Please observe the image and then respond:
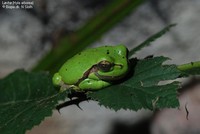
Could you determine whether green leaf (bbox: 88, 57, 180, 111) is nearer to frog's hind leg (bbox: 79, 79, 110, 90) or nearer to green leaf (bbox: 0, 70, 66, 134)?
frog's hind leg (bbox: 79, 79, 110, 90)

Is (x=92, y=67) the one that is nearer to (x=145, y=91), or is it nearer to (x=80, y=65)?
(x=80, y=65)

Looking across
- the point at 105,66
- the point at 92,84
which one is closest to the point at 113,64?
the point at 105,66

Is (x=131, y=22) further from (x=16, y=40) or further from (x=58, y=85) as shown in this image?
(x=58, y=85)

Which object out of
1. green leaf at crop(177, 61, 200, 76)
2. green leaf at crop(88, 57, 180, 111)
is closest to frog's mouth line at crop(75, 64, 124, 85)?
green leaf at crop(88, 57, 180, 111)

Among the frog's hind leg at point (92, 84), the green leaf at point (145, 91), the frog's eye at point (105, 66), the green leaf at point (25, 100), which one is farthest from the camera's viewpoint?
the frog's eye at point (105, 66)

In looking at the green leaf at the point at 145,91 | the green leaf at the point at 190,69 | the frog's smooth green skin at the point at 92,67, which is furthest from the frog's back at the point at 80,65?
the green leaf at the point at 190,69

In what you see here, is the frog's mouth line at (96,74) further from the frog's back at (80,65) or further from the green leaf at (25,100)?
the green leaf at (25,100)
